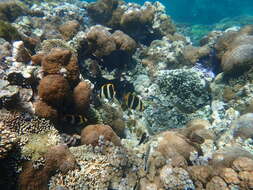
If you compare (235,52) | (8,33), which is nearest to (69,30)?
(8,33)

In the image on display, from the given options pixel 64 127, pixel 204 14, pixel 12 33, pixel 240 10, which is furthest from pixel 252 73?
pixel 240 10

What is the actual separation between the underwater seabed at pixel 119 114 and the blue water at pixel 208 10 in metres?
28.4

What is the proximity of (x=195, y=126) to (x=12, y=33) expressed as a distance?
211 inches

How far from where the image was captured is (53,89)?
4.03 m

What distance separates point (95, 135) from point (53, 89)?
3.75 feet

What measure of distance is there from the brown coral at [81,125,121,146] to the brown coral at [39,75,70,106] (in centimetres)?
84

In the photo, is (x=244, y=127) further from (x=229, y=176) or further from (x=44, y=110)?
(x=44, y=110)

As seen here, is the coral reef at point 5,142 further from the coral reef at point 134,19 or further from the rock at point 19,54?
the coral reef at point 134,19

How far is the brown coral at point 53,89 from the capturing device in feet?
13.2

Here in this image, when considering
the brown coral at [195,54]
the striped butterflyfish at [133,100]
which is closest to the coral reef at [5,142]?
the striped butterflyfish at [133,100]

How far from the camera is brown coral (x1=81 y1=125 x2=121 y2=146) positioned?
4363 mm

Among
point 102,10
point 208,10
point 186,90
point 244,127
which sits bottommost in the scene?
point 244,127

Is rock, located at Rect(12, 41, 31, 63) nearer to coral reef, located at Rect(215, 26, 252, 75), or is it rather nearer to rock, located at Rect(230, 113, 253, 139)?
rock, located at Rect(230, 113, 253, 139)

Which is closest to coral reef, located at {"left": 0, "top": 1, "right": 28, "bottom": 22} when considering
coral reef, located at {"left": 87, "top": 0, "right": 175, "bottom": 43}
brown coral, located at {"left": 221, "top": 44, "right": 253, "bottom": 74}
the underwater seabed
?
the underwater seabed
